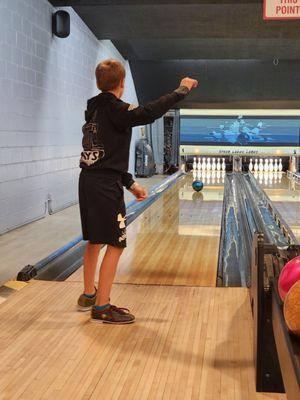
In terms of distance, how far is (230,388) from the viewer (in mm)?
1946

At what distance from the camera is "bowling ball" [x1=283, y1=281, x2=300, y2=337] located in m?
1.36

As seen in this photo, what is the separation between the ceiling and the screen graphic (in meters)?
1.50

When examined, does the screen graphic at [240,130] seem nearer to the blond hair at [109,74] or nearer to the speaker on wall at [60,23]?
the speaker on wall at [60,23]

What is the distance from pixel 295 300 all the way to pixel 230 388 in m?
0.70

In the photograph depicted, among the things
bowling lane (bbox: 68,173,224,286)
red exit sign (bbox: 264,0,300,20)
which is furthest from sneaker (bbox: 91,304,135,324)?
red exit sign (bbox: 264,0,300,20)

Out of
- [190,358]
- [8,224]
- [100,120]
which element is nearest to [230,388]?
[190,358]

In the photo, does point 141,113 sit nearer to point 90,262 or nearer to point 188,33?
point 90,262

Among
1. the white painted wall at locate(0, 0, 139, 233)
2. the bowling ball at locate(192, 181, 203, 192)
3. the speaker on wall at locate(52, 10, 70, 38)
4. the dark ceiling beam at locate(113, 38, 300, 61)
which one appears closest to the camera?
the white painted wall at locate(0, 0, 139, 233)

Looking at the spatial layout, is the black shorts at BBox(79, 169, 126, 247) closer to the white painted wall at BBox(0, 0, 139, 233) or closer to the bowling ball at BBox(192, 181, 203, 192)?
the white painted wall at BBox(0, 0, 139, 233)

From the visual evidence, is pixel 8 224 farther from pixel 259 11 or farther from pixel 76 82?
pixel 259 11

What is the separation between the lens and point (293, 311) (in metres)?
1.37

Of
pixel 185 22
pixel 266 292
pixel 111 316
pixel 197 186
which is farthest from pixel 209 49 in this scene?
pixel 266 292

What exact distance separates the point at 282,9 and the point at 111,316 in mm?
3162

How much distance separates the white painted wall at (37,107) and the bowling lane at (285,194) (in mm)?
2967
